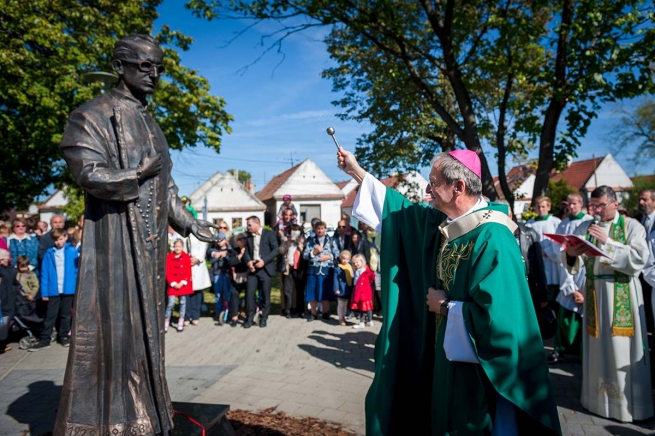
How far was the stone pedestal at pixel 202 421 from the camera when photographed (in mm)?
3105

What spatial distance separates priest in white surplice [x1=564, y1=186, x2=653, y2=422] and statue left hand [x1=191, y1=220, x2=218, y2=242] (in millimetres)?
3497

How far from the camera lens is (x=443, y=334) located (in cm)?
265

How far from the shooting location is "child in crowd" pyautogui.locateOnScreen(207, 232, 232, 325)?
984cm

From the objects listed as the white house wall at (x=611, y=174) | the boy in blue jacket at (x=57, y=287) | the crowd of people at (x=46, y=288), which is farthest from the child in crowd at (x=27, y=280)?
the white house wall at (x=611, y=174)

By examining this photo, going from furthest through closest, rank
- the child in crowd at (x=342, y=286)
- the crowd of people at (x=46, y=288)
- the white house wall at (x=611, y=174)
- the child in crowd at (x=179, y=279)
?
the white house wall at (x=611, y=174) < the child in crowd at (x=342, y=286) < the child in crowd at (x=179, y=279) < the crowd of people at (x=46, y=288)

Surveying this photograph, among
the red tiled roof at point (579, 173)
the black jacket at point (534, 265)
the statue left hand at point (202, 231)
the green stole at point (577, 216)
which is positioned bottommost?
the black jacket at point (534, 265)

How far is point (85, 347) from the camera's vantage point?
268 cm

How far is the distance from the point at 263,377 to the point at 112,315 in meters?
3.57

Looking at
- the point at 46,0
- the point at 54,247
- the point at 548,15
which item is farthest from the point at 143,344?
the point at 46,0

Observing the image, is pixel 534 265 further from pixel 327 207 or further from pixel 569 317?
pixel 327 207

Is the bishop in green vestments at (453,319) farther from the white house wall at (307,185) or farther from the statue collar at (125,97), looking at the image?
the white house wall at (307,185)

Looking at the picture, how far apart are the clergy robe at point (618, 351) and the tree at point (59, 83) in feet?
44.9

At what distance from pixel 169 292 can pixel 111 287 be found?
6765 mm

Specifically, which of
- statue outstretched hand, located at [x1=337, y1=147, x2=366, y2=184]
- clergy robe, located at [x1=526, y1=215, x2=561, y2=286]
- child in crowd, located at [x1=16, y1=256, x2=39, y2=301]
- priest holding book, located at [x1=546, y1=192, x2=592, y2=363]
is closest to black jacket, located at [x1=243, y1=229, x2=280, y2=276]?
child in crowd, located at [x1=16, y1=256, x2=39, y2=301]
